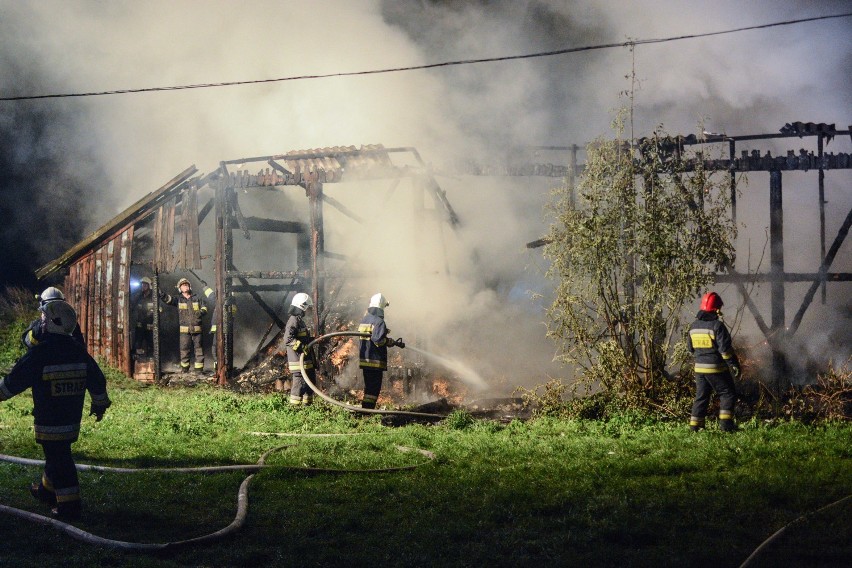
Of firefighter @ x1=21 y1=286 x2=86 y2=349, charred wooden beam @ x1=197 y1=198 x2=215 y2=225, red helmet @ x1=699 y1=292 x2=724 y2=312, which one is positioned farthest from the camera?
charred wooden beam @ x1=197 y1=198 x2=215 y2=225

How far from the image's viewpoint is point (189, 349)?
1745cm

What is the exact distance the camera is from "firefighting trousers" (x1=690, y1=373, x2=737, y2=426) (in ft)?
31.2

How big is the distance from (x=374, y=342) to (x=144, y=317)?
8.44 meters

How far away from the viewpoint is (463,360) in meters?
14.6

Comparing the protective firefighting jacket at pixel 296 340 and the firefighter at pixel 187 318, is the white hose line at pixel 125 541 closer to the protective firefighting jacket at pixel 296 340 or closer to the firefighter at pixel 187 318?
the protective firefighting jacket at pixel 296 340

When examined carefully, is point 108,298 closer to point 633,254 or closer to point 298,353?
point 298,353

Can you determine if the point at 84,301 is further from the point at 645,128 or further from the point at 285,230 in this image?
the point at 645,128

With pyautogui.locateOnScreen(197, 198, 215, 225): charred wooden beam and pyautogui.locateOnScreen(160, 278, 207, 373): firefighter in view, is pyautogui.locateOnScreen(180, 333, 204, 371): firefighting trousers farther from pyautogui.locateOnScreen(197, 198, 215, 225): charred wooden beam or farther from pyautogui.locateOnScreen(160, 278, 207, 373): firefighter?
pyautogui.locateOnScreen(197, 198, 215, 225): charred wooden beam

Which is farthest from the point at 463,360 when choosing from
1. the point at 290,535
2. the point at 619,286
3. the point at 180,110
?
the point at 180,110

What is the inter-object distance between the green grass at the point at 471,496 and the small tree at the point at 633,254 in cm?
109

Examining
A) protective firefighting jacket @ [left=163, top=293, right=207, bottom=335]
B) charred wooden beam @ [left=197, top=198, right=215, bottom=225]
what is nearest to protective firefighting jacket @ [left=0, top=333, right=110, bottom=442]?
charred wooden beam @ [left=197, top=198, right=215, bottom=225]

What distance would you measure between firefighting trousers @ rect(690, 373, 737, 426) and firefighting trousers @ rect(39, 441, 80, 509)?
7179 millimetres

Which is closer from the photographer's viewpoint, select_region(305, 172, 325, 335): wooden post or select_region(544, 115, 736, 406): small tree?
select_region(544, 115, 736, 406): small tree

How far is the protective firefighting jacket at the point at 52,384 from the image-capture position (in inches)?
256
